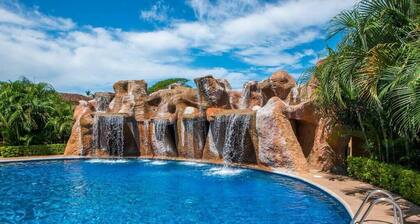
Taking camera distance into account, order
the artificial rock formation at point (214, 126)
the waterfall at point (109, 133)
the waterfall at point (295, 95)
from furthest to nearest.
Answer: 1. the waterfall at point (109, 133)
2. the waterfall at point (295, 95)
3. the artificial rock formation at point (214, 126)

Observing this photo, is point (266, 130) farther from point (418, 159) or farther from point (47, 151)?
point (47, 151)

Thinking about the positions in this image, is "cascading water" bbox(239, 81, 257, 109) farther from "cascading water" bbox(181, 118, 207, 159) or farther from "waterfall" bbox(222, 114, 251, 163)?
"waterfall" bbox(222, 114, 251, 163)

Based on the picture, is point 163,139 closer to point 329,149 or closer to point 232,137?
point 232,137

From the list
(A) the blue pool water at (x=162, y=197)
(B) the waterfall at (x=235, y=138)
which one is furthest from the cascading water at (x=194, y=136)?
(A) the blue pool water at (x=162, y=197)

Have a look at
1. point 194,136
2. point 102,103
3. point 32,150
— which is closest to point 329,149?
point 194,136

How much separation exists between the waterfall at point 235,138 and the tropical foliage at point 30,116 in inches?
495

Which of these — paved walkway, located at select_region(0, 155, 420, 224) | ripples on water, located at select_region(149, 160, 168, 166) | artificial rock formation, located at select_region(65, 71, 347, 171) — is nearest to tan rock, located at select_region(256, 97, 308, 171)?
artificial rock formation, located at select_region(65, 71, 347, 171)

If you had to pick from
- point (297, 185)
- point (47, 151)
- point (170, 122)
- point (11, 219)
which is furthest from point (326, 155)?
point (47, 151)

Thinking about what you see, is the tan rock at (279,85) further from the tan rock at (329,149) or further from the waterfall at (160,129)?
the tan rock at (329,149)

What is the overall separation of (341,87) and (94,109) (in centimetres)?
2202

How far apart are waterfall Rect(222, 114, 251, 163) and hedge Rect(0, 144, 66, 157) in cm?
1242

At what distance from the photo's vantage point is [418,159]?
12039mm

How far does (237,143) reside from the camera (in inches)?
788

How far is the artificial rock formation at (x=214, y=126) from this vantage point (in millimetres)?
17078
